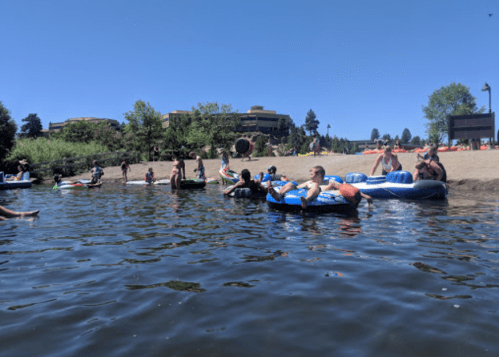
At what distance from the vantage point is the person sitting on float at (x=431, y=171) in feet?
41.6

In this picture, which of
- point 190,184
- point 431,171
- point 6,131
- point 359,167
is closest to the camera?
point 431,171

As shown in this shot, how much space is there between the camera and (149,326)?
3002 millimetres

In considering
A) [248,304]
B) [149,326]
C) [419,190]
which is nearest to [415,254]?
[248,304]

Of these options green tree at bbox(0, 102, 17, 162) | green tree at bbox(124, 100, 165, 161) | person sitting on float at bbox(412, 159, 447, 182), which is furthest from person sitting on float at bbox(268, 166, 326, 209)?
green tree at bbox(124, 100, 165, 161)

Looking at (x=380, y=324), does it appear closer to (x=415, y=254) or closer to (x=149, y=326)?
(x=149, y=326)

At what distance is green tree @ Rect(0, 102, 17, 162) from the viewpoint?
28078 millimetres

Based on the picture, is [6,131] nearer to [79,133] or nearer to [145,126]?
[145,126]

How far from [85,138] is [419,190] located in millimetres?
67105

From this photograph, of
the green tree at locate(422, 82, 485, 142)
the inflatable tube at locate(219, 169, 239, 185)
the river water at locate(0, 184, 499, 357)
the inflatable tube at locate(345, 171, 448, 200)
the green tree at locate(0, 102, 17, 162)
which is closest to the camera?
the river water at locate(0, 184, 499, 357)

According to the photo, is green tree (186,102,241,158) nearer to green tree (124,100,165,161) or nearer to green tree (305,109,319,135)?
green tree (124,100,165,161)

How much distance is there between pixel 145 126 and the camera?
4584 cm

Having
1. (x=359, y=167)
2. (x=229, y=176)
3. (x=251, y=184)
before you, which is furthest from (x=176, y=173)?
(x=359, y=167)

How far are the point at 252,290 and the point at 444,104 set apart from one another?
248ft

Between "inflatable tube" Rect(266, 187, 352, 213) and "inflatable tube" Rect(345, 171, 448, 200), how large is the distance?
3903mm
